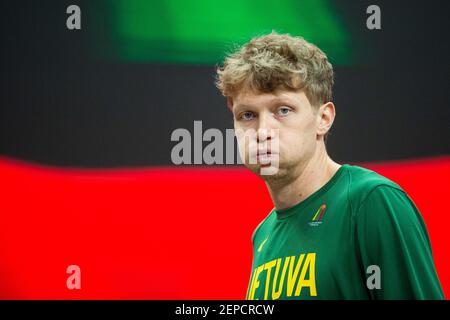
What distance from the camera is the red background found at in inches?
115

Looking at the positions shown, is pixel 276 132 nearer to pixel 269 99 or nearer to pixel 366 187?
pixel 269 99

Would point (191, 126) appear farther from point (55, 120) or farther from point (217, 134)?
point (55, 120)

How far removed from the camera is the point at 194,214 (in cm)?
300

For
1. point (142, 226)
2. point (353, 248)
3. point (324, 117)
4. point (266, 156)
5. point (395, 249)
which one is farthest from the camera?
point (142, 226)

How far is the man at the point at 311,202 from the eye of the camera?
1.59 metres

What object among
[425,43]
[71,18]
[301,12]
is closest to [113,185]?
[71,18]

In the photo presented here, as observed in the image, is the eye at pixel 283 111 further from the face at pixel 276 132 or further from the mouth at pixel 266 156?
the mouth at pixel 266 156

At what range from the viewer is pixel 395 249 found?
1576mm

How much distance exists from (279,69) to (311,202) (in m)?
0.50

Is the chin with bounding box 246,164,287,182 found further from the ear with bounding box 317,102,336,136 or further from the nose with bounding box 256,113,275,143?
the ear with bounding box 317,102,336,136

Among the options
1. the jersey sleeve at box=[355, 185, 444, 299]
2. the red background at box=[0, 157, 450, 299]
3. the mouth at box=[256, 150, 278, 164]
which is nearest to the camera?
the jersey sleeve at box=[355, 185, 444, 299]

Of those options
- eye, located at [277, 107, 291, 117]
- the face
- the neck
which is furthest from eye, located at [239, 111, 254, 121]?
the neck

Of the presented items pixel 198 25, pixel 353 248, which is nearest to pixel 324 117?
pixel 353 248

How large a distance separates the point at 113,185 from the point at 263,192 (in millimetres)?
842
